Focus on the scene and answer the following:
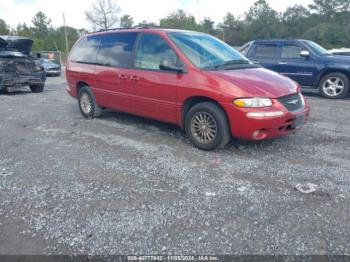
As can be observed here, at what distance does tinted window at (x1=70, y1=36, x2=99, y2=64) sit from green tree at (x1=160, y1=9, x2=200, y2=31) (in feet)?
198

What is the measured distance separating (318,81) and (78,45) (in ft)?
22.0

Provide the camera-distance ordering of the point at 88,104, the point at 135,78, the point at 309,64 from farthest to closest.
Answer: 1. the point at 309,64
2. the point at 88,104
3. the point at 135,78

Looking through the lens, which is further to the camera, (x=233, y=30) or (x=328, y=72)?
(x=233, y=30)

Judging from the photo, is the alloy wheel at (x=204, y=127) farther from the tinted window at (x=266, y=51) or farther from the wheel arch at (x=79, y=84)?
the tinted window at (x=266, y=51)

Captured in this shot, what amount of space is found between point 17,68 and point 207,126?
903 centimetres

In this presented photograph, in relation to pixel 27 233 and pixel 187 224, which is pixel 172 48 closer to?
pixel 187 224

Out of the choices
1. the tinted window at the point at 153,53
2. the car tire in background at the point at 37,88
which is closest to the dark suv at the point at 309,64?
the tinted window at the point at 153,53

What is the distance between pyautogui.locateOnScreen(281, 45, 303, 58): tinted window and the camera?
9109 millimetres

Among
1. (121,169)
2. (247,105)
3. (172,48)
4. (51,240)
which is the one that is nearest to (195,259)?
(51,240)

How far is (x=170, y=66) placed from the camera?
4.57m

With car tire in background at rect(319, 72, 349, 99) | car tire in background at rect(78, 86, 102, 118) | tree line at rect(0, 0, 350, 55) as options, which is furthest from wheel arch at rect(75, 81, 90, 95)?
tree line at rect(0, 0, 350, 55)

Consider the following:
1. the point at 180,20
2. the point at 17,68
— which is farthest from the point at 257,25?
the point at 17,68

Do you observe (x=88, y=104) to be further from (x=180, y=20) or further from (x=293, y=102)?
(x=180, y=20)

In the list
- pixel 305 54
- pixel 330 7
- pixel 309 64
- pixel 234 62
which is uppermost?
pixel 330 7
